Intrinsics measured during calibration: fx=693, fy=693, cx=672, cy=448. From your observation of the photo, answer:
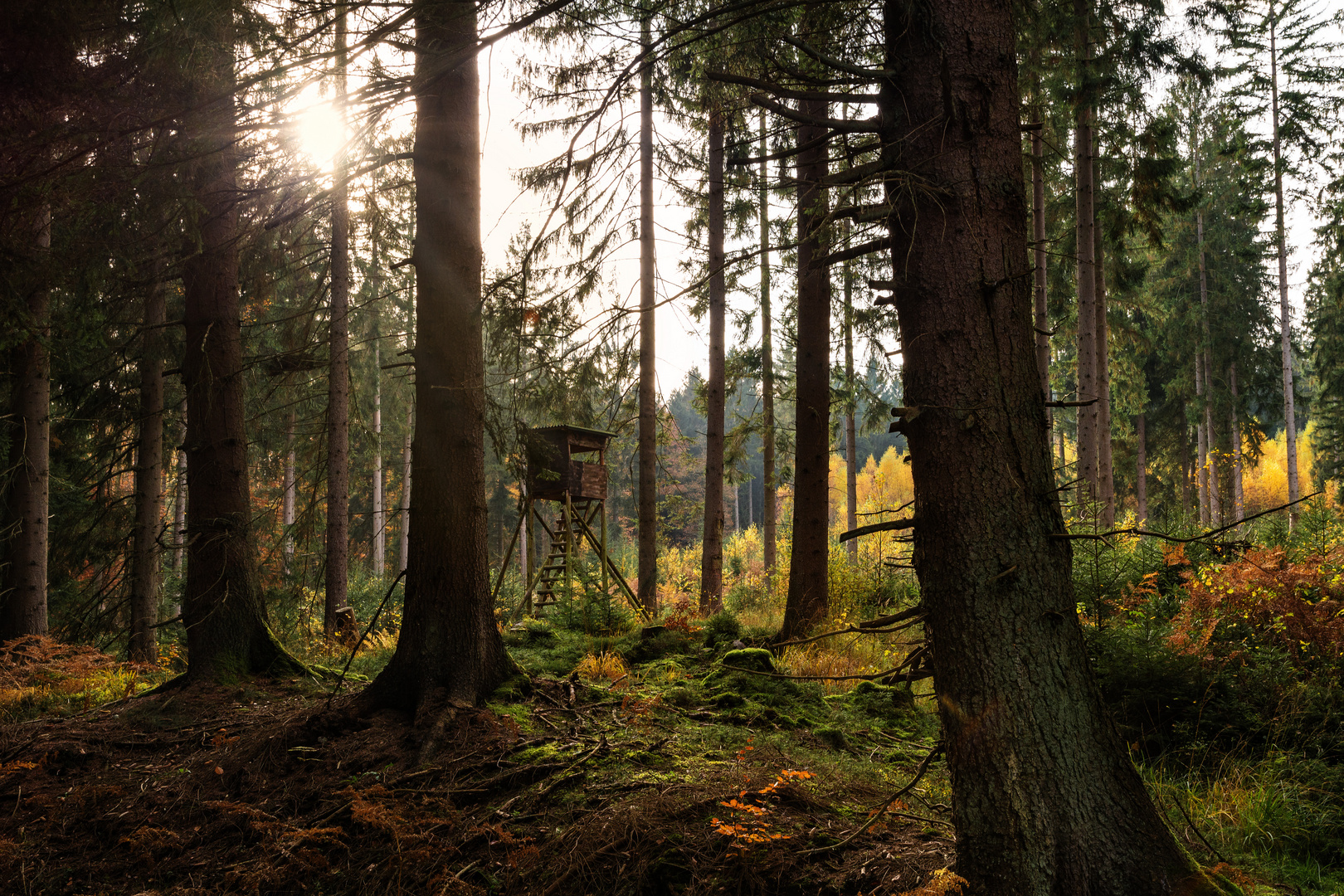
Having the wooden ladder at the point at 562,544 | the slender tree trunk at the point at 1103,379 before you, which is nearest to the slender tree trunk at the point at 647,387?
the wooden ladder at the point at 562,544

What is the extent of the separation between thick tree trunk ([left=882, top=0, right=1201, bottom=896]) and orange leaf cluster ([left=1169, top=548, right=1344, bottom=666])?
3.47 m

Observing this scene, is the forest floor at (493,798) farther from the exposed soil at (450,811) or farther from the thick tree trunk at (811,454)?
the thick tree trunk at (811,454)

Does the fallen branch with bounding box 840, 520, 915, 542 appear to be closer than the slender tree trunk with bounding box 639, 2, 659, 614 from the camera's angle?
Yes

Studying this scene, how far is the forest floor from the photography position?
115 inches

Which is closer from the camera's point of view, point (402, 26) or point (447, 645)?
point (402, 26)

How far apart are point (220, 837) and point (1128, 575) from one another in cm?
880

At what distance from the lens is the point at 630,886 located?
9.33 feet

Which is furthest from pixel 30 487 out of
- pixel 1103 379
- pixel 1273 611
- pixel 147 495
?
pixel 1103 379

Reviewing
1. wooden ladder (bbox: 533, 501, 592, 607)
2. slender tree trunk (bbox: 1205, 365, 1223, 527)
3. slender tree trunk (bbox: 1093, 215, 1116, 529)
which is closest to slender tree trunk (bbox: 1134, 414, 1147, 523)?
slender tree trunk (bbox: 1205, 365, 1223, 527)

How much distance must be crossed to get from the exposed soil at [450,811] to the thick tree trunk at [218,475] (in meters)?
1.22

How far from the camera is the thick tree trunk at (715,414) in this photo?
36.1 ft

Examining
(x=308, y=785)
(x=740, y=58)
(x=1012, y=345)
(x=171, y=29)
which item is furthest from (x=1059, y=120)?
(x=308, y=785)

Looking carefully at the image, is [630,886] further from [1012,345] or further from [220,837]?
[1012,345]

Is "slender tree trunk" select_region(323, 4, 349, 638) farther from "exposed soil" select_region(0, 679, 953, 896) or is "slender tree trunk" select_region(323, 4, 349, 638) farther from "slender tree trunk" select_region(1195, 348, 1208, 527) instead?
"slender tree trunk" select_region(1195, 348, 1208, 527)
